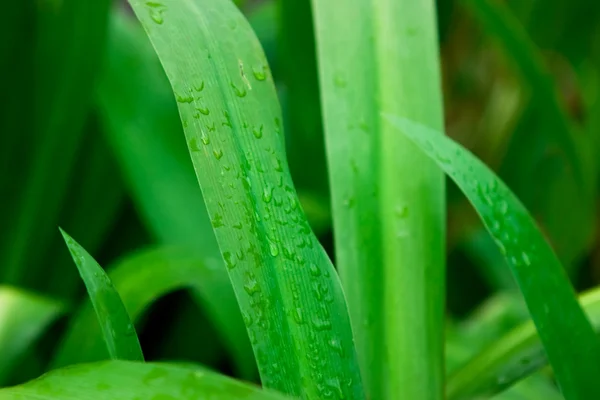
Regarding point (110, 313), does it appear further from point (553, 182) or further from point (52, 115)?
point (553, 182)

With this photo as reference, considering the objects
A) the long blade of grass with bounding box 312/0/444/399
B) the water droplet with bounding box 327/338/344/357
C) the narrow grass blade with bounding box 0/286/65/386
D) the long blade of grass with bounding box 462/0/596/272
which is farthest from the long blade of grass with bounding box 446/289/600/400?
the long blade of grass with bounding box 462/0/596/272

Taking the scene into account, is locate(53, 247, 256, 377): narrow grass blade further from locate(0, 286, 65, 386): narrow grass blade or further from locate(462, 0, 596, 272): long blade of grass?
locate(462, 0, 596, 272): long blade of grass

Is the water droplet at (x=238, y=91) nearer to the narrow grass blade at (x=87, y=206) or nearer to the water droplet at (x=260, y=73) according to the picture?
the water droplet at (x=260, y=73)

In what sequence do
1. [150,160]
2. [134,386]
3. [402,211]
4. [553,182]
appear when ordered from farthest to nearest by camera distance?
[553,182]
[150,160]
[402,211]
[134,386]

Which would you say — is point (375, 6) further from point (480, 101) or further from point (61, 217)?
point (480, 101)

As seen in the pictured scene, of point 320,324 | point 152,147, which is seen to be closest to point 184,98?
point 320,324

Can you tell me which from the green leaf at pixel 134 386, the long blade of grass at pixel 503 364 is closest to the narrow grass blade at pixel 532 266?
the long blade of grass at pixel 503 364
